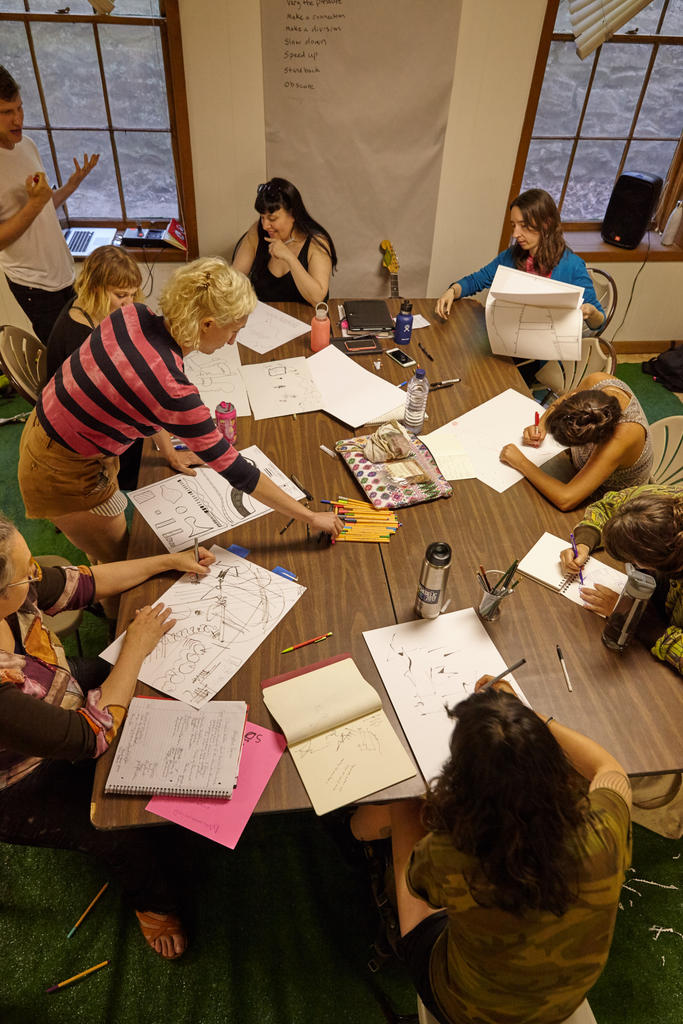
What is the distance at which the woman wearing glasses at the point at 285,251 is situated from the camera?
2941mm

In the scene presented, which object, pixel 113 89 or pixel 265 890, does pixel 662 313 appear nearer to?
pixel 113 89

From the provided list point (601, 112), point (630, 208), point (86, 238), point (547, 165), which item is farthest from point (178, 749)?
point (601, 112)

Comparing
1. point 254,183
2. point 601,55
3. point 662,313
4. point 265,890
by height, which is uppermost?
point 601,55

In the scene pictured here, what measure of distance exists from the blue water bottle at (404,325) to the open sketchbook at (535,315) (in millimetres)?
326

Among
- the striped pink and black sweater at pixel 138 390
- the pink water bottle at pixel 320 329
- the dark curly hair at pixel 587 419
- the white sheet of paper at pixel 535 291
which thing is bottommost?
the pink water bottle at pixel 320 329

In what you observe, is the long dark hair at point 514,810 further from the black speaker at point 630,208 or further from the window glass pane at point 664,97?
the window glass pane at point 664,97

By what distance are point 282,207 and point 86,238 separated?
55.0 inches

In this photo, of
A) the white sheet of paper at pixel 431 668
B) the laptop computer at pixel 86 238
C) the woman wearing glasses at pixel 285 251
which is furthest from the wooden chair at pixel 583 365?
the laptop computer at pixel 86 238

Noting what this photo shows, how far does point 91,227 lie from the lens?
3777 mm

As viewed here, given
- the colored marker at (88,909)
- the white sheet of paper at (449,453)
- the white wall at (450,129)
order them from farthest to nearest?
the white wall at (450,129) → the white sheet of paper at (449,453) → the colored marker at (88,909)

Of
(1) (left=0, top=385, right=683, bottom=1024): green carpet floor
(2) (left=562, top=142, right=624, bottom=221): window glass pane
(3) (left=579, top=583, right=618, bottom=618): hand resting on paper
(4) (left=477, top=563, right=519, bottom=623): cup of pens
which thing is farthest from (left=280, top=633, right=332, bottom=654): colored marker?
(2) (left=562, top=142, right=624, bottom=221): window glass pane

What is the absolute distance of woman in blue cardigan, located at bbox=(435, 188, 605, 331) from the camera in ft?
9.26

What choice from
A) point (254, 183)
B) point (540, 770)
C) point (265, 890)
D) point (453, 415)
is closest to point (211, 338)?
point (453, 415)

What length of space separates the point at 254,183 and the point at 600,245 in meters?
2.09
